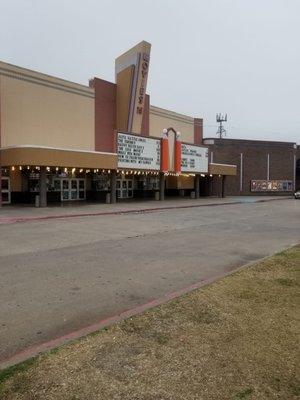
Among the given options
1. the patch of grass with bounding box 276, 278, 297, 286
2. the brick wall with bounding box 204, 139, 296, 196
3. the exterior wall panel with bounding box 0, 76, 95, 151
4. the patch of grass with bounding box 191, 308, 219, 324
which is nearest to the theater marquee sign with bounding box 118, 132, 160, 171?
the exterior wall panel with bounding box 0, 76, 95, 151

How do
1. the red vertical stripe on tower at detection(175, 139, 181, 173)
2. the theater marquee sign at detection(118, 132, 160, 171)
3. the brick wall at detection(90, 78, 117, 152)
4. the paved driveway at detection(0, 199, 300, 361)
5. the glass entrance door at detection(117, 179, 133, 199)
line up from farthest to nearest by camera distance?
the glass entrance door at detection(117, 179, 133, 199), the red vertical stripe on tower at detection(175, 139, 181, 173), the brick wall at detection(90, 78, 117, 152), the theater marquee sign at detection(118, 132, 160, 171), the paved driveway at detection(0, 199, 300, 361)

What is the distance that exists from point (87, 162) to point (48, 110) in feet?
19.6

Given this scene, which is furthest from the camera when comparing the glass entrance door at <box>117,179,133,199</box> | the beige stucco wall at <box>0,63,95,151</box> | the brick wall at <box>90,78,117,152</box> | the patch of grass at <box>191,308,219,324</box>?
the glass entrance door at <box>117,179,133,199</box>

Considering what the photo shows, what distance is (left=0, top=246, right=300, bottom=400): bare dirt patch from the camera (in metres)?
3.88

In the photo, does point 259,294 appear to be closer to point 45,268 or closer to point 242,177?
point 45,268

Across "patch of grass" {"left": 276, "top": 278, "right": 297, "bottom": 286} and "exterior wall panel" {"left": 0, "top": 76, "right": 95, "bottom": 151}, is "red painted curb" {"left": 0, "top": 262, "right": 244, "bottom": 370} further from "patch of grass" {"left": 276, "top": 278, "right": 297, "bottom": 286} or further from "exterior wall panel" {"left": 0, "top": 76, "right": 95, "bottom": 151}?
"exterior wall panel" {"left": 0, "top": 76, "right": 95, "bottom": 151}

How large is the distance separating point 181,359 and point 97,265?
560 centimetres

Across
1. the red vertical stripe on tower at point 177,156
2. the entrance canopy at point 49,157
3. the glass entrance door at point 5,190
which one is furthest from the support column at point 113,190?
the red vertical stripe on tower at point 177,156

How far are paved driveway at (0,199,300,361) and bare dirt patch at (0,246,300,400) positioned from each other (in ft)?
2.66

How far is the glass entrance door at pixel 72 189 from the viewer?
36469 millimetres

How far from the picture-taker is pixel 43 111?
3334cm

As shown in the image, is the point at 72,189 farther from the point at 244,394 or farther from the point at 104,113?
the point at 244,394

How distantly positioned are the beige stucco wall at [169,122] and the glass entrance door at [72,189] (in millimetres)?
10089

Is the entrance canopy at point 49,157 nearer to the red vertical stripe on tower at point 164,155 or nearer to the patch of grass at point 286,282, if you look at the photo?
the red vertical stripe on tower at point 164,155
